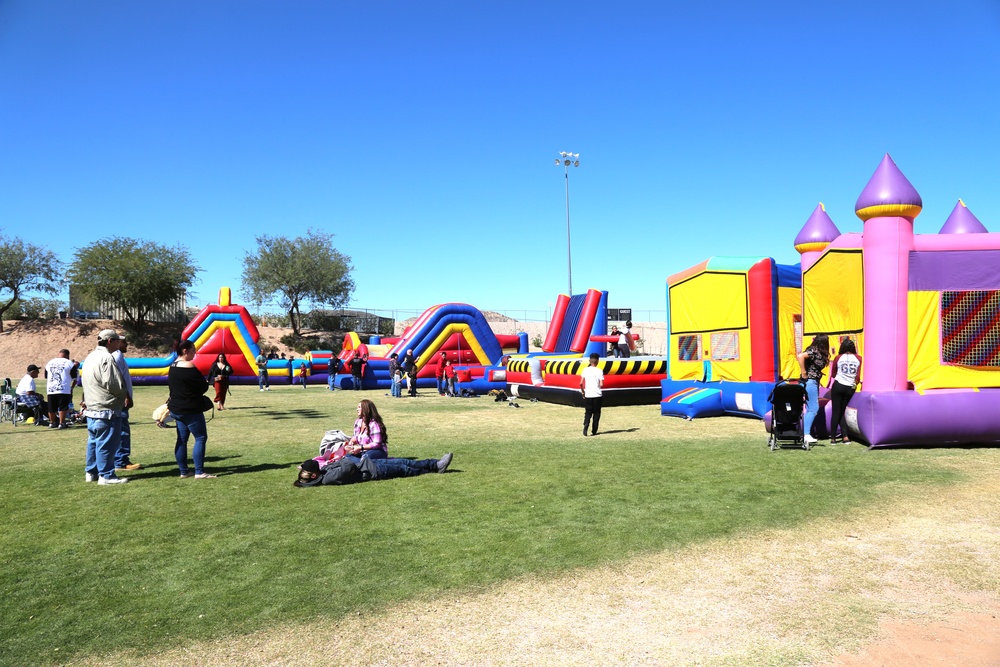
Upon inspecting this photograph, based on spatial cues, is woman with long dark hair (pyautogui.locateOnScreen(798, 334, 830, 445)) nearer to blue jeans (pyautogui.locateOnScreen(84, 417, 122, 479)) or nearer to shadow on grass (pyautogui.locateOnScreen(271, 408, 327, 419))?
blue jeans (pyautogui.locateOnScreen(84, 417, 122, 479))

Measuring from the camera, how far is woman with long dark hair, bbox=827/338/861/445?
10234 millimetres

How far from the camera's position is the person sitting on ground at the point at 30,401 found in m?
14.0

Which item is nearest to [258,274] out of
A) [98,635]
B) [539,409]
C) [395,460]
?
[539,409]

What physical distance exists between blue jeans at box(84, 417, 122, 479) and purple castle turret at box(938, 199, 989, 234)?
14839mm

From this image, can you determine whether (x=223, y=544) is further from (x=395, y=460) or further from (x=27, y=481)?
(x=27, y=481)

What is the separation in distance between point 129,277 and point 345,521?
149 feet

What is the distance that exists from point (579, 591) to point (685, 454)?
5383 mm

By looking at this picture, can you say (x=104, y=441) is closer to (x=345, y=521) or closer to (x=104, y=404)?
(x=104, y=404)

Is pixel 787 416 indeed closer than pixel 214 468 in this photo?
No

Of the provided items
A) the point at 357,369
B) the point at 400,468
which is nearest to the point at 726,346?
the point at 400,468

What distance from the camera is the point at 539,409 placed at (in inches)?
683

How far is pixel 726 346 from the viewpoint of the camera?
1457 cm

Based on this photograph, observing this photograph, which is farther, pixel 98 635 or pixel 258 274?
pixel 258 274

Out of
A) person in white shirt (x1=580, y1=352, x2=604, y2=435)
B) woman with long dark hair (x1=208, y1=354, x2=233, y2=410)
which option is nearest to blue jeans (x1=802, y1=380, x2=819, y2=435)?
person in white shirt (x1=580, y1=352, x2=604, y2=435)
